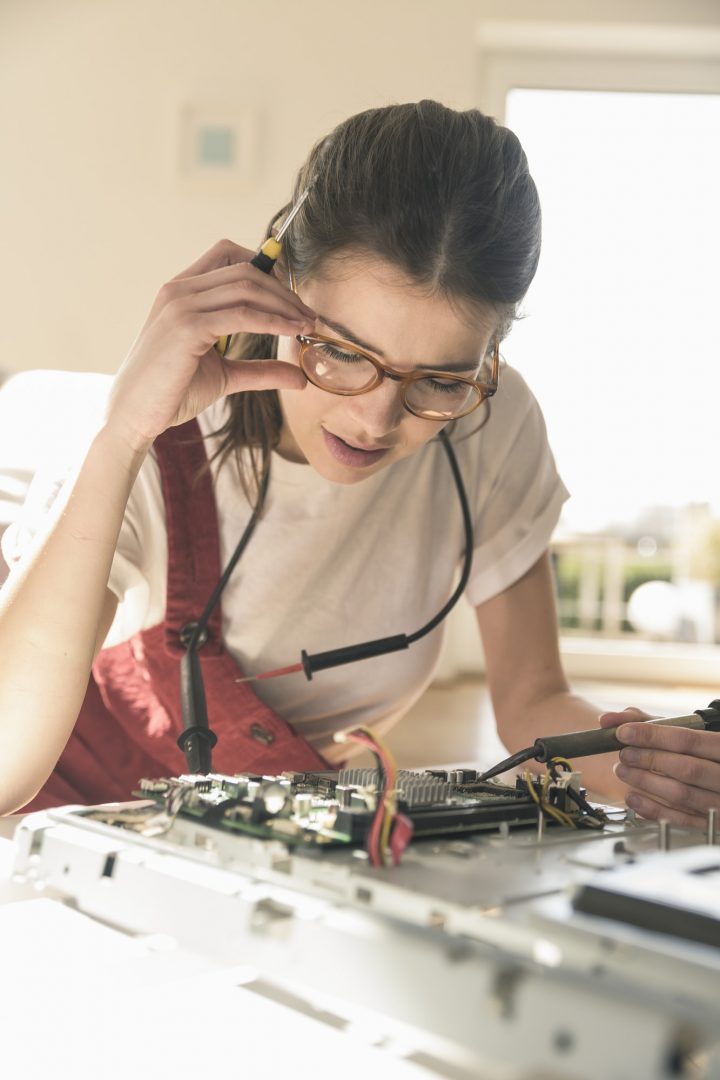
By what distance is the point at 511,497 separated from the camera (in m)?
1.40

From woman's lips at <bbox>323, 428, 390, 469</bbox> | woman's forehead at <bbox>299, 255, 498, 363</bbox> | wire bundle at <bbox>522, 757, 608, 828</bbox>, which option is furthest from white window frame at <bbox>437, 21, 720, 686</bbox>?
wire bundle at <bbox>522, 757, 608, 828</bbox>

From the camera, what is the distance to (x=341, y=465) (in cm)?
110

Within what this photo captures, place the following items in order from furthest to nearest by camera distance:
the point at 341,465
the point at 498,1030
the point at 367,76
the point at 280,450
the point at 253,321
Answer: the point at 367,76 < the point at 280,450 < the point at 341,465 < the point at 253,321 < the point at 498,1030

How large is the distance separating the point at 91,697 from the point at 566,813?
2.61 feet

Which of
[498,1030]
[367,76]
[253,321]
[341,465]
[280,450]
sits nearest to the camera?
[498,1030]

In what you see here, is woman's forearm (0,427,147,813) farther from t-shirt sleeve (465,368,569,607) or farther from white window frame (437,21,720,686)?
white window frame (437,21,720,686)

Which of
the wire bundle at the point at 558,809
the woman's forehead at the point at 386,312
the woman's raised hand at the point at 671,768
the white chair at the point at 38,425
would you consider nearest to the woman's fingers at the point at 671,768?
the woman's raised hand at the point at 671,768

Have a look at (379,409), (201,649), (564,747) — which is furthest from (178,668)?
(564,747)

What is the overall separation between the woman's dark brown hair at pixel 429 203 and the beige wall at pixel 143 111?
9.42 feet

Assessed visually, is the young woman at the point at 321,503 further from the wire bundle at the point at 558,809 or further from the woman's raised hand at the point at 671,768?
the wire bundle at the point at 558,809

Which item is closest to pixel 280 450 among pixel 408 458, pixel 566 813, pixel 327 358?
pixel 408 458

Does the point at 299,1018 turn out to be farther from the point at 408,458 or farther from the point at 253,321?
the point at 408,458

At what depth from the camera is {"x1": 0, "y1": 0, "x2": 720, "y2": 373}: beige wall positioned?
3717mm

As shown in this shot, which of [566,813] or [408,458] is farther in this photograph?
[408,458]
